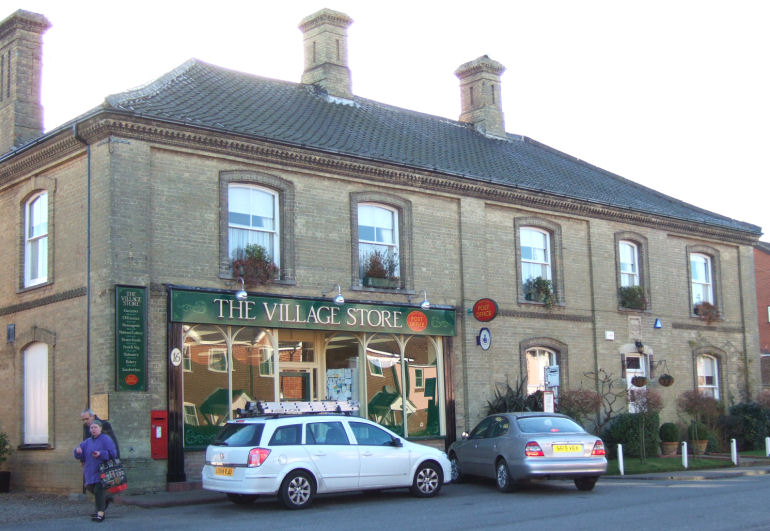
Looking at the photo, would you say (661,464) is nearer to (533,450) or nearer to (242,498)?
(533,450)

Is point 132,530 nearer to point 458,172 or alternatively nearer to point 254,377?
point 254,377

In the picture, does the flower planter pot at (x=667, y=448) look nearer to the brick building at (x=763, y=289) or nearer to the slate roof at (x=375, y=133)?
the slate roof at (x=375, y=133)

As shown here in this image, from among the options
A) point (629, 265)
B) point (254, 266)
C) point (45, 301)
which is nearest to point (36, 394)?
point (45, 301)

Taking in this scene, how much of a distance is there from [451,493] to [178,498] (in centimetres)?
497

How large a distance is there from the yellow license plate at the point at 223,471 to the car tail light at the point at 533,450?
527 cm

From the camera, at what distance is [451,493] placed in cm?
1769

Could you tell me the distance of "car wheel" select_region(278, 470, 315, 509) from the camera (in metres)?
15.0

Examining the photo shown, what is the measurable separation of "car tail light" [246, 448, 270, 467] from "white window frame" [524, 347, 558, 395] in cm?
1178

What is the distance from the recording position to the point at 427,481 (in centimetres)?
1678

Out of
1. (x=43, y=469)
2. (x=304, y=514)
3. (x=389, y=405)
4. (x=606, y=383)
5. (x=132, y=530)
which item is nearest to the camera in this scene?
(x=132, y=530)

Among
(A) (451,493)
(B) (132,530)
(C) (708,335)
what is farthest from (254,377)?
(C) (708,335)

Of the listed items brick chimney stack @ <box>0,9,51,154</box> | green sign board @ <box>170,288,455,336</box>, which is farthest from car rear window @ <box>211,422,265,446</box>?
brick chimney stack @ <box>0,9,51,154</box>

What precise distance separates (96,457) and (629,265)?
18.5 meters

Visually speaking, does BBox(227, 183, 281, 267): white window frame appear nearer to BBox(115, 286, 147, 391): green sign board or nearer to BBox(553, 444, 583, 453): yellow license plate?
BBox(115, 286, 147, 391): green sign board
